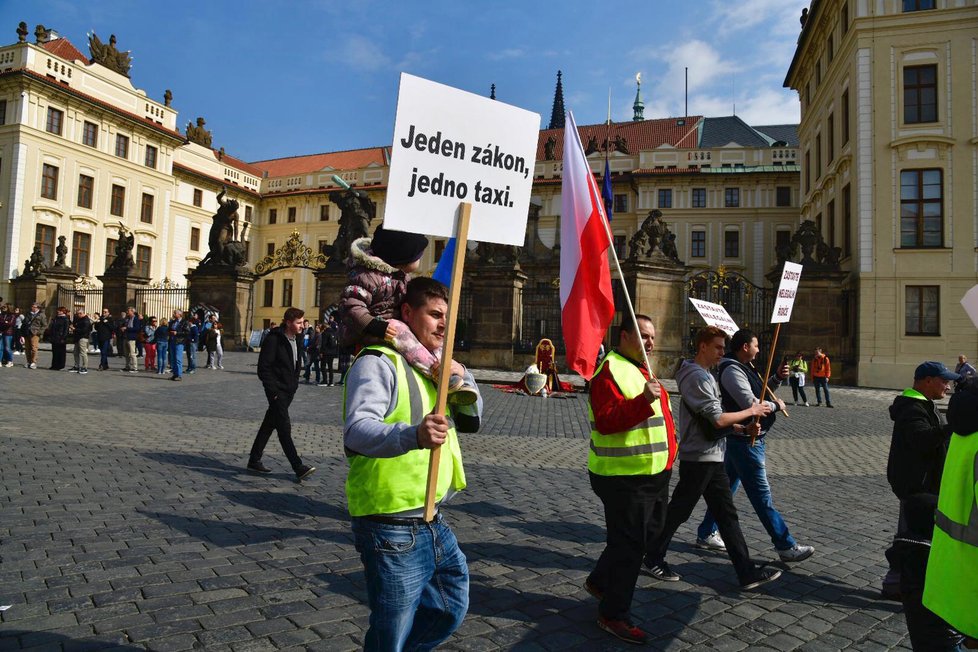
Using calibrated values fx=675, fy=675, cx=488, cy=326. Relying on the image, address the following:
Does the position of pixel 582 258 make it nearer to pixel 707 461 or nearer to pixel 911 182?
pixel 707 461

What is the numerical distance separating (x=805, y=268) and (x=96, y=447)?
68.2 feet

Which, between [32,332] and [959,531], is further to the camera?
[32,332]

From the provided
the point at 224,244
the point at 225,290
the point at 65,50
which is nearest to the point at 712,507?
the point at 225,290

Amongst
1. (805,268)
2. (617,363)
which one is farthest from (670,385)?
(617,363)

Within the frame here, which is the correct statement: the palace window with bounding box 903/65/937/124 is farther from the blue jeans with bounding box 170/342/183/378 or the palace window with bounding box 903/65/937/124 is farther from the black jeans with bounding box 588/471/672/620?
the black jeans with bounding box 588/471/672/620

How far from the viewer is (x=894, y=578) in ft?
13.7

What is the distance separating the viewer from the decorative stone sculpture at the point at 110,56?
43.0 metres

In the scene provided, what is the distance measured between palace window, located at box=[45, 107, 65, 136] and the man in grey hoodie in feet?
148

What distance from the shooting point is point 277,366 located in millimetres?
7148

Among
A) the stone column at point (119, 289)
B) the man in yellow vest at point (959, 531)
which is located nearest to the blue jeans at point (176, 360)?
the stone column at point (119, 289)

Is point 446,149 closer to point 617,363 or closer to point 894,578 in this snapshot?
point 617,363

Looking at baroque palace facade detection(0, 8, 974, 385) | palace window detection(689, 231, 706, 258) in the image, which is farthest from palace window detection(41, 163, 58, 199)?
palace window detection(689, 231, 706, 258)

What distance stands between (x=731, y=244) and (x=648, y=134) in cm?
1477

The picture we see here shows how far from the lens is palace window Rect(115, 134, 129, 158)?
142 ft
